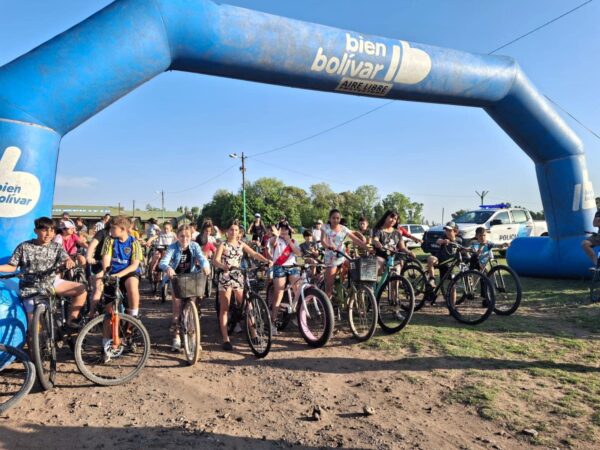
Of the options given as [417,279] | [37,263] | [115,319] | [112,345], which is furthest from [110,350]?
[417,279]

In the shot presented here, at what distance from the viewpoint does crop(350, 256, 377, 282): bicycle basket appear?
227 inches

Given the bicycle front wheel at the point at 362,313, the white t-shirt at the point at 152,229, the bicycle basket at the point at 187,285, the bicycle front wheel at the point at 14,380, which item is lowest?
the bicycle front wheel at the point at 14,380

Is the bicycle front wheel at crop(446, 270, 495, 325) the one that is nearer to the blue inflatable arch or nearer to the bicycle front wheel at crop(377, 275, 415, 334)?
the bicycle front wheel at crop(377, 275, 415, 334)

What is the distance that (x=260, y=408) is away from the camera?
3828 mm

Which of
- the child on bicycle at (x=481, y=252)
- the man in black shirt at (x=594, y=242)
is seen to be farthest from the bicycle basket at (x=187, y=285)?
the man in black shirt at (x=594, y=242)

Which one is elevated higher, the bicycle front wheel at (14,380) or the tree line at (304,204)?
the tree line at (304,204)

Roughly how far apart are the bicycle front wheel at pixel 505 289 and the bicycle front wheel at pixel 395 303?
181cm

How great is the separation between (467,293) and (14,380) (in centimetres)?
639

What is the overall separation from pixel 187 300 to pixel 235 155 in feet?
124

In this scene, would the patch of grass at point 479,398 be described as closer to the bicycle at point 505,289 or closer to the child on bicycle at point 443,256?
the bicycle at point 505,289

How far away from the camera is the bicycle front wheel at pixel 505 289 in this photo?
709 cm

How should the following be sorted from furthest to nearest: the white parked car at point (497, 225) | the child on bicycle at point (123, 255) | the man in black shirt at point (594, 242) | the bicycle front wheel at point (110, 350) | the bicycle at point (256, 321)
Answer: the white parked car at point (497, 225)
the man in black shirt at point (594, 242)
the child on bicycle at point (123, 255)
the bicycle at point (256, 321)
the bicycle front wheel at point (110, 350)

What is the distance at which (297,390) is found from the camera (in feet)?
13.8

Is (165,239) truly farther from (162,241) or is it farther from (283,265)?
(283,265)
